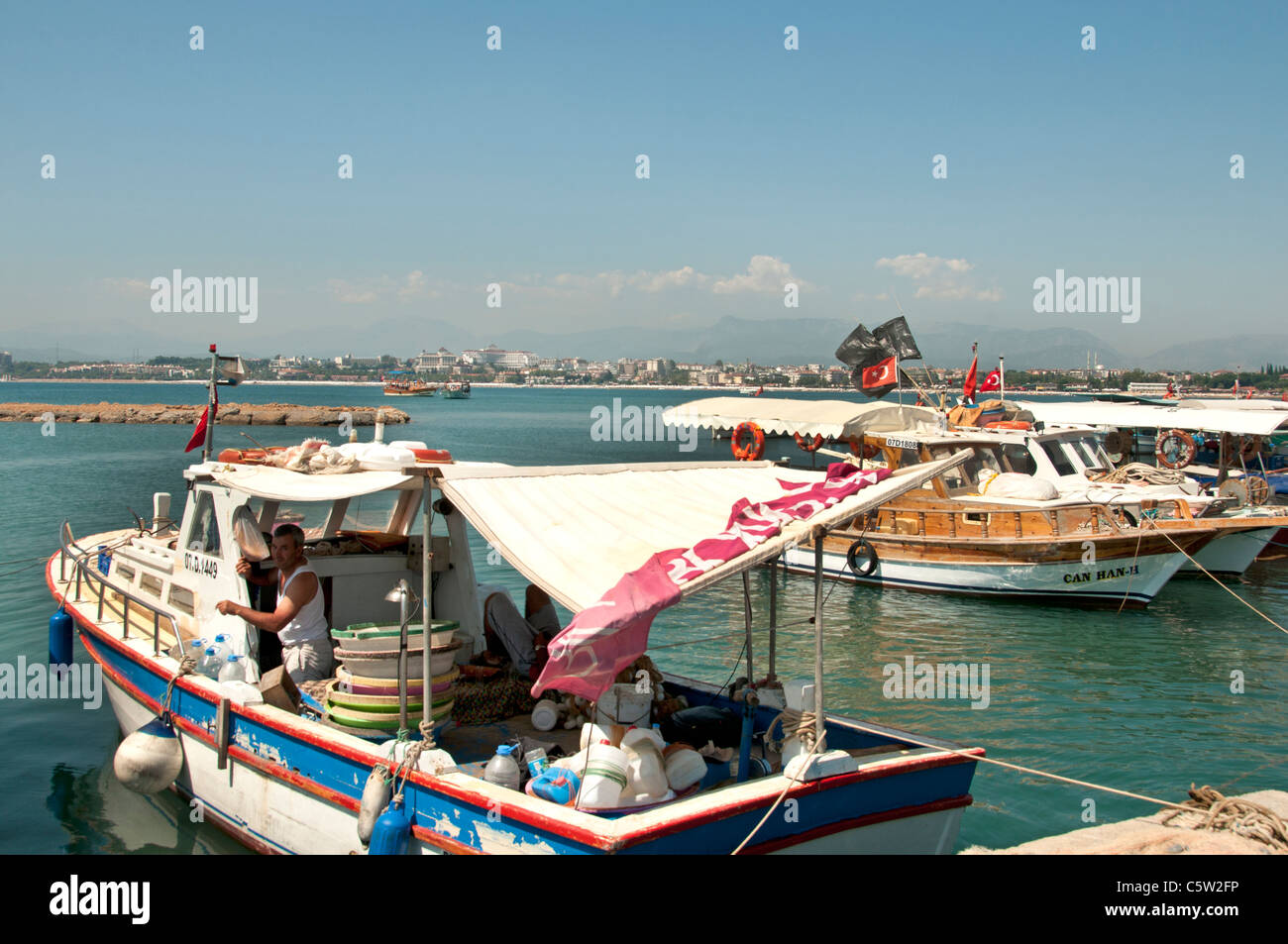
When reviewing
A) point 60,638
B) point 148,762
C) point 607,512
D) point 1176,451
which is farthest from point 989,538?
point 60,638

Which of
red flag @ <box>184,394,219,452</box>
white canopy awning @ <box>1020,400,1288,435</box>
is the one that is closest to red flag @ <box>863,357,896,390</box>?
white canopy awning @ <box>1020,400,1288,435</box>

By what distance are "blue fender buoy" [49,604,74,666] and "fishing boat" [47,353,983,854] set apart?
2.03 meters

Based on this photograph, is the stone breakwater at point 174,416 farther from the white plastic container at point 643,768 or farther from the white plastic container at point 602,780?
the white plastic container at point 602,780

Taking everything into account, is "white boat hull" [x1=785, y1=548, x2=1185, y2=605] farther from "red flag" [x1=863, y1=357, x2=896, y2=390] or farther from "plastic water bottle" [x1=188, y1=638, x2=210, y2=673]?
"plastic water bottle" [x1=188, y1=638, x2=210, y2=673]

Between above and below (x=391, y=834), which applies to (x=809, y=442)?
above

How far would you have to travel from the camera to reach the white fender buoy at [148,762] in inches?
310

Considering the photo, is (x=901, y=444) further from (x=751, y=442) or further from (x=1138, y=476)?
(x=1138, y=476)

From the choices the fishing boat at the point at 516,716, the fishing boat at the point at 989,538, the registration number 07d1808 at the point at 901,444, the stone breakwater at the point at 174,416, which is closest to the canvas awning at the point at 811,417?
the fishing boat at the point at 989,538

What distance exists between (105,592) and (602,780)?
27.4 ft

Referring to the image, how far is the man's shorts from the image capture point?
775 cm

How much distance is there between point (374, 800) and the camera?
20.2 feet

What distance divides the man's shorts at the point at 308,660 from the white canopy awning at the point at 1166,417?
63.8 feet
